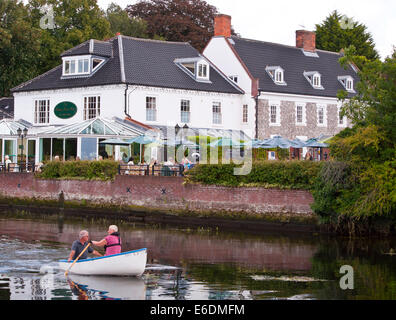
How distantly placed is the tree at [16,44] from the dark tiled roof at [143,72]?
23.2ft

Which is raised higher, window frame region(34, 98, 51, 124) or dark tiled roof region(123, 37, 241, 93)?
dark tiled roof region(123, 37, 241, 93)

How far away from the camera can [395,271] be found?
24.3 meters

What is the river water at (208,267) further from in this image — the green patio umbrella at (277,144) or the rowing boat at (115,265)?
the green patio umbrella at (277,144)

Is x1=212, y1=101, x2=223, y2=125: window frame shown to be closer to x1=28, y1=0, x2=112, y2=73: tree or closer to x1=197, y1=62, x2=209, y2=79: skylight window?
x1=197, y1=62, x2=209, y2=79: skylight window

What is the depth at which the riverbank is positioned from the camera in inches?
1405

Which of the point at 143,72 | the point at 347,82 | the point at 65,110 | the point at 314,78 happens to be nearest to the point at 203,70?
the point at 143,72

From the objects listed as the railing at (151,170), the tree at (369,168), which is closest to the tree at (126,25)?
the railing at (151,170)

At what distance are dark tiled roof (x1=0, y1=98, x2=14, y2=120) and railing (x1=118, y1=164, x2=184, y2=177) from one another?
880 inches

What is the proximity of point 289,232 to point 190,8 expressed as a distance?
45722 mm

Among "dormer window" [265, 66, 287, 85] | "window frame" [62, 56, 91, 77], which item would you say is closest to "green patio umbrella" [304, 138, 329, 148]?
"dormer window" [265, 66, 287, 85]

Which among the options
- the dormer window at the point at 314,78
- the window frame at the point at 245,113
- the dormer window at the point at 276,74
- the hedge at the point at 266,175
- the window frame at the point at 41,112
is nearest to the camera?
the hedge at the point at 266,175

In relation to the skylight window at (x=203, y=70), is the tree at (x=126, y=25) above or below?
above

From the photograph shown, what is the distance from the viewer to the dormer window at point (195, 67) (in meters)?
58.4
